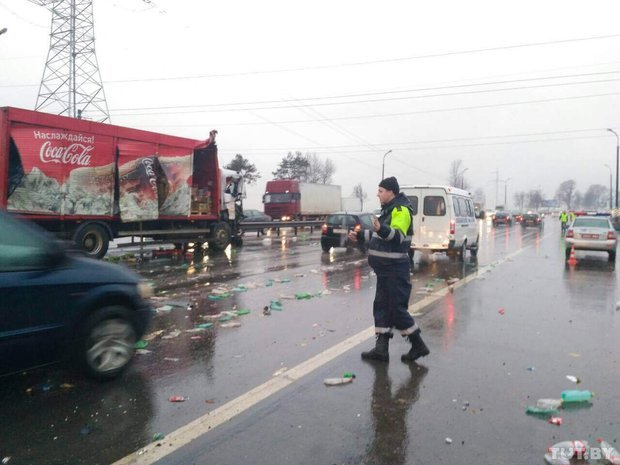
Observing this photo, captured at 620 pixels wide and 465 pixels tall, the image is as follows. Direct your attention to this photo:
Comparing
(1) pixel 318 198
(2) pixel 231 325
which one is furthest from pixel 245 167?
(2) pixel 231 325

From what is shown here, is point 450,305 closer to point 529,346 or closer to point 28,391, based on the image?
point 529,346

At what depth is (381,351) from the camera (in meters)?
5.12

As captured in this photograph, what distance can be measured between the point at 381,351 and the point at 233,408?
6.09 ft

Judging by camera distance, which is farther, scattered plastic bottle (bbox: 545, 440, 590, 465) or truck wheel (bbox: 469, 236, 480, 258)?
truck wheel (bbox: 469, 236, 480, 258)

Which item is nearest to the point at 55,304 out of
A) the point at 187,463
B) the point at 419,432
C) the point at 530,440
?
the point at 187,463

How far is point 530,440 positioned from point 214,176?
14749mm

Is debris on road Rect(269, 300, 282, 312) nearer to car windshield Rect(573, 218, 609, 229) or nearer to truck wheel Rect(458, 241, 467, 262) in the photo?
truck wheel Rect(458, 241, 467, 262)

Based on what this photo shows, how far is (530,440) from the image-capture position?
3.44 metres

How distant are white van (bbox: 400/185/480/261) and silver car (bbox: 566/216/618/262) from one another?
4482 mm

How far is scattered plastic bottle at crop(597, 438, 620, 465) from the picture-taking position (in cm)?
316

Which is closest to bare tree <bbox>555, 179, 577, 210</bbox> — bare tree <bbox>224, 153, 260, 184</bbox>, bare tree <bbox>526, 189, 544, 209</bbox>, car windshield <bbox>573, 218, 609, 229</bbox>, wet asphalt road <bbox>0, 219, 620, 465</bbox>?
bare tree <bbox>526, 189, 544, 209</bbox>

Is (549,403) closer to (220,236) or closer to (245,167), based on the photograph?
(220,236)

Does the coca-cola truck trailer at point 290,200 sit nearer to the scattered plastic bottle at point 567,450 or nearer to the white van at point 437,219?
the white van at point 437,219

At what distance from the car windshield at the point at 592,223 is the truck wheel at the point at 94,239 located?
15073mm
